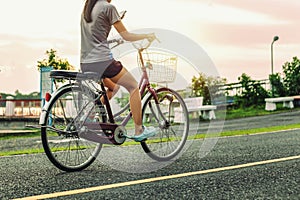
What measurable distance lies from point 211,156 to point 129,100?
5.18 feet

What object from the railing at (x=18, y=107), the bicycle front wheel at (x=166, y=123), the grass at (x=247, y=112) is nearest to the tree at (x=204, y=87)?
the grass at (x=247, y=112)

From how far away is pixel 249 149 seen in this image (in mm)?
6805

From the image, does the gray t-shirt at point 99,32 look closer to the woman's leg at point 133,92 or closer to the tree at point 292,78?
the woman's leg at point 133,92

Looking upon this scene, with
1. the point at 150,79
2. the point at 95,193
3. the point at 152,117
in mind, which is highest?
the point at 150,79

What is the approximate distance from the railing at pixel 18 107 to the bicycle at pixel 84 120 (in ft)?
51.2

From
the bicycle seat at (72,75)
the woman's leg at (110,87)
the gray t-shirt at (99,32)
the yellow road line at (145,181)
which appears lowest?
the yellow road line at (145,181)

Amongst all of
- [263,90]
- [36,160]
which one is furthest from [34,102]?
[36,160]

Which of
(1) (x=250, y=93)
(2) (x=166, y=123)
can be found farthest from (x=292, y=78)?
(2) (x=166, y=123)

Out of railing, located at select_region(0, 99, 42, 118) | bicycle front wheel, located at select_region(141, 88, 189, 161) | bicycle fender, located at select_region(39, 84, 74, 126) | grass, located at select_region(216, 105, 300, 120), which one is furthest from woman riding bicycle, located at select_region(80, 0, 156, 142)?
railing, located at select_region(0, 99, 42, 118)

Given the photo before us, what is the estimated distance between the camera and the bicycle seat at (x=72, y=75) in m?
4.68

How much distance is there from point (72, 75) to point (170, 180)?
1.50m

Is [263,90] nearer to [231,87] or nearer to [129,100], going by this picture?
[231,87]

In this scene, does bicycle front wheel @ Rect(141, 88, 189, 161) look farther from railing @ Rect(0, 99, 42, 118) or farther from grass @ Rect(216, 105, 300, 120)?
railing @ Rect(0, 99, 42, 118)

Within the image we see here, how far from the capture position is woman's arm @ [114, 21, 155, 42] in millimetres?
4858
